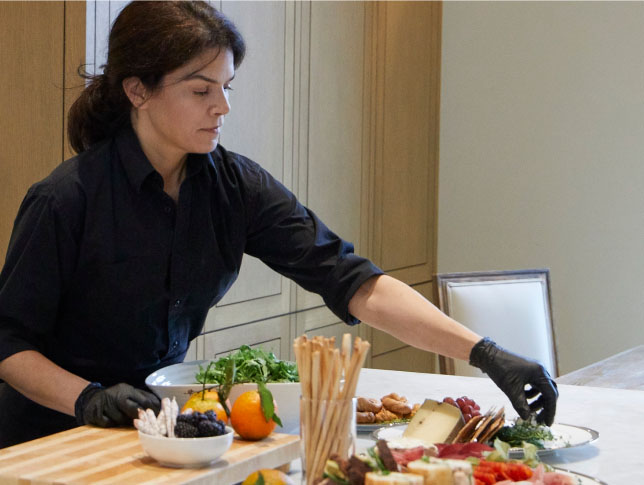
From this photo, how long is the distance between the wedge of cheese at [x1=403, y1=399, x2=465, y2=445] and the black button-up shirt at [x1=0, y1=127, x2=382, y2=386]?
0.48 metres

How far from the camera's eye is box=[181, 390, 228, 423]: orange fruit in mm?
1340

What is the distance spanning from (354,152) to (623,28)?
143 cm

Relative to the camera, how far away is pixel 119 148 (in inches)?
70.1

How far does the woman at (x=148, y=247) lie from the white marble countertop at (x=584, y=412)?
131 millimetres

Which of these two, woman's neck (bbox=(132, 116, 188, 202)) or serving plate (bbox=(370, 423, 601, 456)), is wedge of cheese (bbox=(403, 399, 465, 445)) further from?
woman's neck (bbox=(132, 116, 188, 202))

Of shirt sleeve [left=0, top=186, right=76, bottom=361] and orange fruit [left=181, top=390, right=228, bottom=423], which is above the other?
shirt sleeve [left=0, top=186, right=76, bottom=361]

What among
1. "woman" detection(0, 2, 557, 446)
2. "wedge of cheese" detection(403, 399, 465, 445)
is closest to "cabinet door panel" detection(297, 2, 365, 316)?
"woman" detection(0, 2, 557, 446)

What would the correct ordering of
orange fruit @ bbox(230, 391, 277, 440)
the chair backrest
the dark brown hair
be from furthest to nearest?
the chair backrest
the dark brown hair
orange fruit @ bbox(230, 391, 277, 440)

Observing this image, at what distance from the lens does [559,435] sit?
1526mm

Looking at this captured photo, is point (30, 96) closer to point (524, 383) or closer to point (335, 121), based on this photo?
point (335, 121)

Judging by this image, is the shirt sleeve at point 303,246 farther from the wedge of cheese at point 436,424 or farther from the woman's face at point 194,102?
the wedge of cheese at point 436,424

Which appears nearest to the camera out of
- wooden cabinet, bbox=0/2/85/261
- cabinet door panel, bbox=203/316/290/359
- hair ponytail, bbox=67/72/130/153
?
hair ponytail, bbox=67/72/130/153

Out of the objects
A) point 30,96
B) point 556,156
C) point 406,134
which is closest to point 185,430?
point 30,96

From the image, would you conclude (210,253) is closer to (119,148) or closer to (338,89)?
(119,148)
